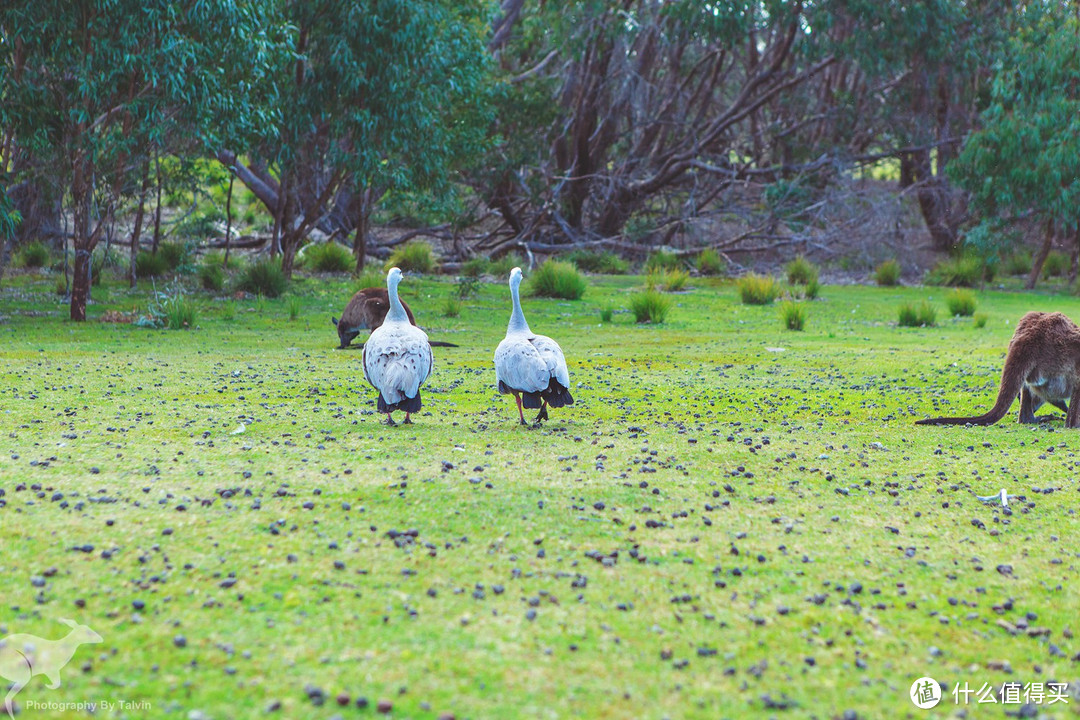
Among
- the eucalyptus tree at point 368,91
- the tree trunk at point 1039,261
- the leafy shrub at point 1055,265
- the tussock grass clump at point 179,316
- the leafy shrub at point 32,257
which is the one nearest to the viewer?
the tussock grass clump at point 179,316

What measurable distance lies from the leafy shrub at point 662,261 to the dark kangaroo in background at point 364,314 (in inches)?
436

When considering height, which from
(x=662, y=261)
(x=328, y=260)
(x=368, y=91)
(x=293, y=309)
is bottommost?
(x=293, y=309)

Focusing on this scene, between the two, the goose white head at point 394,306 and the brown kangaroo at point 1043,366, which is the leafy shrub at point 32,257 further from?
the brown kangaroo at point 1043,366

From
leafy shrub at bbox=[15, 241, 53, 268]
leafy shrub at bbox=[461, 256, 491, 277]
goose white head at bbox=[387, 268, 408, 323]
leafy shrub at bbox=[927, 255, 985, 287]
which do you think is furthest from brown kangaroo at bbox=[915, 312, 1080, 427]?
leafy shrub at bbox=[15, 241, 53, 268]

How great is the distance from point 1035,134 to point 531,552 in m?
19.6

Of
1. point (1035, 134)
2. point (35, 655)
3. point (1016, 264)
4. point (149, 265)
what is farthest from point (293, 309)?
point (1016, 264)

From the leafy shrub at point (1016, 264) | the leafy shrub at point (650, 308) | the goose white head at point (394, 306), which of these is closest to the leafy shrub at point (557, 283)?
the leafy shrub at point (650, 308)

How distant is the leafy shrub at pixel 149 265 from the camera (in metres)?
19.2

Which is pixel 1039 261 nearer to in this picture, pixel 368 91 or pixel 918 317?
pixel 918 317

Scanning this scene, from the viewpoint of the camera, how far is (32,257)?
20.0 meters

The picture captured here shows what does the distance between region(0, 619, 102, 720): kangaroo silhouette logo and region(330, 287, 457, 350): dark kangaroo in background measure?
8.40m

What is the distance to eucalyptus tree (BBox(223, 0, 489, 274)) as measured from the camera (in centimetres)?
1530

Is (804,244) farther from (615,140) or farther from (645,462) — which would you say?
(645,462)

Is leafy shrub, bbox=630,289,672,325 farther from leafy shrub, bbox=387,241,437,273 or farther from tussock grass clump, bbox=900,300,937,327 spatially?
leafy shrub, bbox=387,241,437,273
